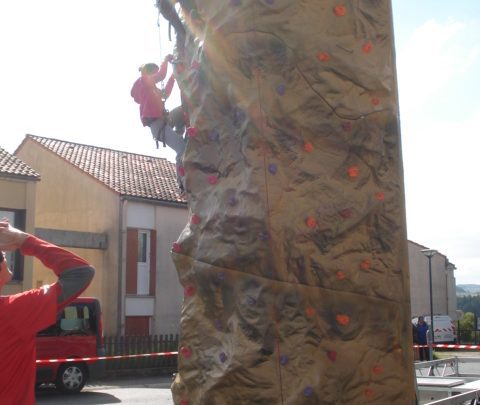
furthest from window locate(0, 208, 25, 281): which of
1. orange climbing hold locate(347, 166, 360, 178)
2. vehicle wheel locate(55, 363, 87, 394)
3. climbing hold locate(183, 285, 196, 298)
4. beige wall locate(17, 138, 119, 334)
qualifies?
orange climbing hold locate(347, 166, 360, 178)

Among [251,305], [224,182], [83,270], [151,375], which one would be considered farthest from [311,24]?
[151,375]

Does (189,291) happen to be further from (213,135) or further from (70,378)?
(70,378)

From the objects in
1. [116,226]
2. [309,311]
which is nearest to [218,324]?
[309,311]

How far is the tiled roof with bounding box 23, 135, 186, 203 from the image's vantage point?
27.1 m

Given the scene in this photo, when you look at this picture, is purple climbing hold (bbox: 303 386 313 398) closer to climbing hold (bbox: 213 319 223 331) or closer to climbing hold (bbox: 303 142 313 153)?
climbing hold (bbox: 213 319 223 331)

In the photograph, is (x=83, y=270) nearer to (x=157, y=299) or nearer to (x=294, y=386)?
(x=294, y=386)

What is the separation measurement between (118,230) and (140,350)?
5541 mm

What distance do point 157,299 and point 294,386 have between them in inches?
934

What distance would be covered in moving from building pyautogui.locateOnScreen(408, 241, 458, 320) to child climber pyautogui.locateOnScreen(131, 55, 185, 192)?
36014 mm

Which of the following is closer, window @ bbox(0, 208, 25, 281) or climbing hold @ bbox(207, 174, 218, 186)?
climbing hold @ bbox(207, 174, 218, 186)

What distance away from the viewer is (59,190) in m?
28.5

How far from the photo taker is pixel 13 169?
22328 mm

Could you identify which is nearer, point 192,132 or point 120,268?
point 192,132

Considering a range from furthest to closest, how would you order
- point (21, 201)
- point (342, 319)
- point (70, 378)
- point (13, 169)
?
1. point (13, 169)
2. point (21, 201)
3. point (70, 378)
4. point (342, 319)
